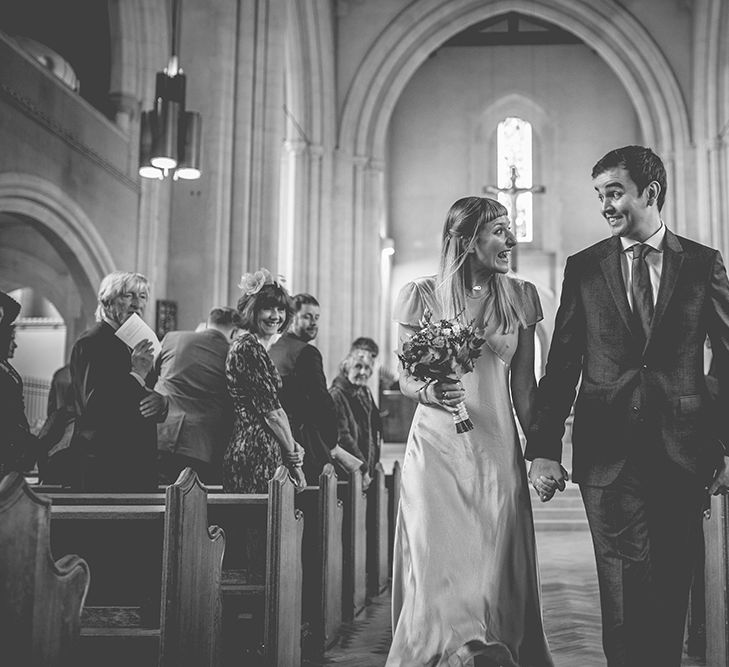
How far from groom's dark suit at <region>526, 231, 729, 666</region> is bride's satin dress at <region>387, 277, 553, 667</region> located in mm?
Answer: 397

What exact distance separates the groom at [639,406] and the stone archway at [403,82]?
1376 centimetres

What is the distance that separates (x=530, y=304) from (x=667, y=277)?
2.08 ft

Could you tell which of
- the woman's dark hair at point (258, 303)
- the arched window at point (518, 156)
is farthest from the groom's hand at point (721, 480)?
the arched window at point (518, 156)

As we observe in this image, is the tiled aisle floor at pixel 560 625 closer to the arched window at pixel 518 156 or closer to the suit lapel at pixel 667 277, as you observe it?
the suit lapel at pixel 667 277

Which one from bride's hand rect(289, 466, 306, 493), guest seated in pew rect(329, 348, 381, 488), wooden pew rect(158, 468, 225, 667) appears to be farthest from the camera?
guest seated in pew rect(329, 348, 381, 488)

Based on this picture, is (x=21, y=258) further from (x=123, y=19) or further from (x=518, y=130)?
(x=518, y=130)

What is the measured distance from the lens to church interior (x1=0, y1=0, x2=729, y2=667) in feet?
27.6

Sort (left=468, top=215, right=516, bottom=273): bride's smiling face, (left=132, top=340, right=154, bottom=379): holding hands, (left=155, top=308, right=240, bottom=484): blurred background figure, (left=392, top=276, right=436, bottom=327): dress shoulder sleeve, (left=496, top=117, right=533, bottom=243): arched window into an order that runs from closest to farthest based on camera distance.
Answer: (left=468, top=215, right=516, bottom=273): bride's smiling face < (left=392, top=276, right=436, bottom=327): dress shoulder sleeve < (left=132, top=340, right=154, bottom=379): holding hands < (left=155, top=308, right=240, bottom=484): blurred background figure < (left=496, top=117, right=533, bottom=243): arched window

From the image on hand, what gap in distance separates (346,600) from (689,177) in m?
13.2

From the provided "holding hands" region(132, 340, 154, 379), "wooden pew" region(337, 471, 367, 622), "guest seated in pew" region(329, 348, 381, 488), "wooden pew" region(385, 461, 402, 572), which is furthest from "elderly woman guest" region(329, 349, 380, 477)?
"holding hands" region(132, 340, 154, 379)

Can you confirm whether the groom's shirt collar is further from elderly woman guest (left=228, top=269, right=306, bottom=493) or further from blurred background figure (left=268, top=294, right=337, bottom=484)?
blurred background figure (left=268, top=294, right=337, bottom=484)

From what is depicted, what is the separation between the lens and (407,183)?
73.5 feet

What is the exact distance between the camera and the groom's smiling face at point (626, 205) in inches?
108

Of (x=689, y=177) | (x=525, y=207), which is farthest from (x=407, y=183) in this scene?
(x=689, y=177)
